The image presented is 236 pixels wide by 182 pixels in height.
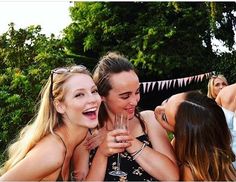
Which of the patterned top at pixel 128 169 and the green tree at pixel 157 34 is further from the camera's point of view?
the green tree at pixel 157 34

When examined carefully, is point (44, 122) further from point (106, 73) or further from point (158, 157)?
point (158, 157)

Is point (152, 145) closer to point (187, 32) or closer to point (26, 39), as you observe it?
point (26, 39)

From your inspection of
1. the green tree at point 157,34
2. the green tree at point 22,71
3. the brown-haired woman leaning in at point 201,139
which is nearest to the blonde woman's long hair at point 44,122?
the brown-haired woman leaning in at point 201,139

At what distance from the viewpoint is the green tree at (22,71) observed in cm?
1134

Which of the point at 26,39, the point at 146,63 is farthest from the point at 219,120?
the point at 146,63

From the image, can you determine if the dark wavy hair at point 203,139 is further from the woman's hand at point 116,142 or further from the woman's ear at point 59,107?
the woman's ear at point 59,107

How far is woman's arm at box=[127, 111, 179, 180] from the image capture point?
2.57m

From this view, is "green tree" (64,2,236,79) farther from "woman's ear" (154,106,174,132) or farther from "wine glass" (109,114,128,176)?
"wine glass" (109,114,128,176)

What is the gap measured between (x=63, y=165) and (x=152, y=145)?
21.9 inches

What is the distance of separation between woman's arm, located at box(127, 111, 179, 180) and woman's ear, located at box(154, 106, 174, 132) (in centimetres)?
6

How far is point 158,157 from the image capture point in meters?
2.57

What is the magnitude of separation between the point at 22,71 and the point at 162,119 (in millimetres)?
11004

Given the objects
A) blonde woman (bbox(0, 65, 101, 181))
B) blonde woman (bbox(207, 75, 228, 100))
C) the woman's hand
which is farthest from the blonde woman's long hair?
blonde woman (bbox(207, 75, 228, 100))

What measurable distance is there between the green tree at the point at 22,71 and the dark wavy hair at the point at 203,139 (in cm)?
840
